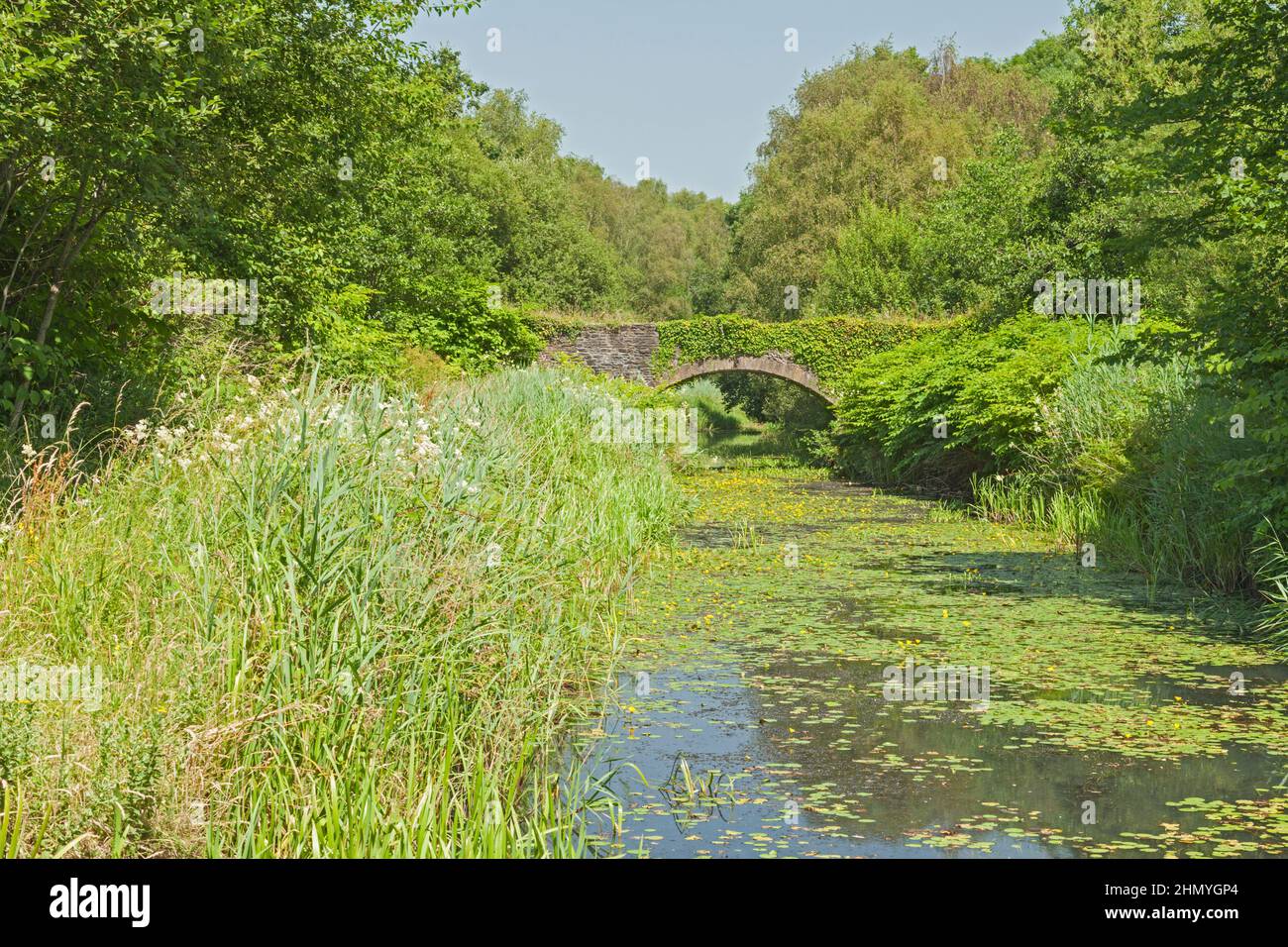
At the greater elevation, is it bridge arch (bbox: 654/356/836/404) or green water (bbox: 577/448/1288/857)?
bridge arch (bbox: 654/356/836/404)

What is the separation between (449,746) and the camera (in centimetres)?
489

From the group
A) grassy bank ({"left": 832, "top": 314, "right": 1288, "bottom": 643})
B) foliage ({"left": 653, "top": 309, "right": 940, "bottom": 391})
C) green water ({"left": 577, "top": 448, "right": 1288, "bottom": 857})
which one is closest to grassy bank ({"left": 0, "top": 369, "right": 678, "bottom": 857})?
green water ({"left": 577, "top": 448, "right": 1288, "bottom": 857})

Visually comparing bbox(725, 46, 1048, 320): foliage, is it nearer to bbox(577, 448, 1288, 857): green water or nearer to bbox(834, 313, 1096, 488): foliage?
bbox(834, 313, 1096, 488): foliage

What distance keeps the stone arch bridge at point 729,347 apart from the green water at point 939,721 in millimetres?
18472

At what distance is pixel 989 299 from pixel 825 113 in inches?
727

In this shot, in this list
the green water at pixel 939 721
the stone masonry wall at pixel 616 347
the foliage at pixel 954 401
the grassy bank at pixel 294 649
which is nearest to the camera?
the grassy bank at pixel 294 649

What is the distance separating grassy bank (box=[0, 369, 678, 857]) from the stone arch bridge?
75.3 ft

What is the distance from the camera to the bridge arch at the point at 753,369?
1189 inches

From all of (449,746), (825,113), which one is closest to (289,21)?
(449,746)

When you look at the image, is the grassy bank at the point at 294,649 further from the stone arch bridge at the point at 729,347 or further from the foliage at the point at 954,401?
the stone arch bridge at the point at 729,347

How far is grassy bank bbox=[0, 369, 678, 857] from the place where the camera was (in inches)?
167

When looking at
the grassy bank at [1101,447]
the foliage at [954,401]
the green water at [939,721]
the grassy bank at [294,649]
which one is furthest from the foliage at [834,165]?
the grassy bank at [294,649]

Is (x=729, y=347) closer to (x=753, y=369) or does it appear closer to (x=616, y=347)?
(x=753, y=369)

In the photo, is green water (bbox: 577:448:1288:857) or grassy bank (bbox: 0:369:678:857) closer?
grassy bank (bbox: 0:369:678:857)
